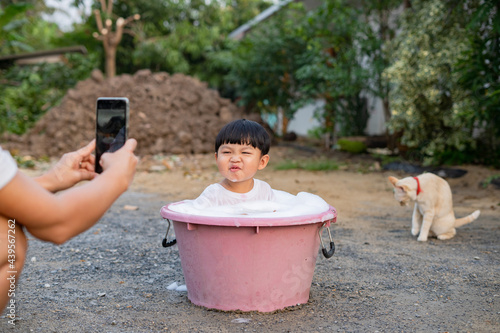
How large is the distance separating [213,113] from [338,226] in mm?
8425

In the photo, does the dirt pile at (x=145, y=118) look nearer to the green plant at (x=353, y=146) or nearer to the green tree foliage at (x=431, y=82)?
the green plant at (x=353, y=146)

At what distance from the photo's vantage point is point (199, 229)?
2.53 m

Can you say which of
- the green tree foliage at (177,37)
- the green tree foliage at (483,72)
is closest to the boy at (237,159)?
the green tree foliage at (483,72)

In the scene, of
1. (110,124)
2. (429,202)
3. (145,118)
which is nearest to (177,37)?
(145,118)

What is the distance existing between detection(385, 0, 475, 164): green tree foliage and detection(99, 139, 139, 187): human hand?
695 cm

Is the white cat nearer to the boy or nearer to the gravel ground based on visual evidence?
the gravel ground

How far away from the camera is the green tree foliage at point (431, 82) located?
25.7 ft

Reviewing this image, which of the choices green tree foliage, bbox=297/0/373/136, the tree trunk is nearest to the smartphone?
green tree foliage, bbox=297/0/373/136

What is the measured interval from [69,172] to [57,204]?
1.67 feet

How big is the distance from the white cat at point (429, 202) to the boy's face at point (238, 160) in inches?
71.6

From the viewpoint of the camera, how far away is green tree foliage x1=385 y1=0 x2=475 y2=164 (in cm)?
784

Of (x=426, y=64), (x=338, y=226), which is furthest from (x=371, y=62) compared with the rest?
(x=338, y=226)

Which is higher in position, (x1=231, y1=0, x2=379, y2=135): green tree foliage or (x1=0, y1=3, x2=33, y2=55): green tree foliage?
(x1=0, y1=3, x2=33, y2=55): green tree foliage

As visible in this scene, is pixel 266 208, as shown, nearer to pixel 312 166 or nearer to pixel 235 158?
pixel 235 158
